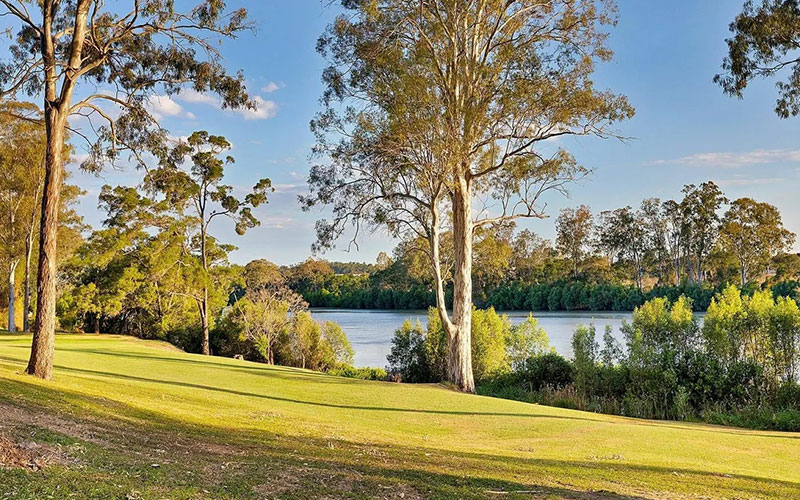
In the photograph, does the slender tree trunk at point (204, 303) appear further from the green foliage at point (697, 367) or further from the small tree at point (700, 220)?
the small tree at point (700, 220)

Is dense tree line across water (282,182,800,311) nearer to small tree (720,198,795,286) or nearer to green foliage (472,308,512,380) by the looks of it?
small tree (720,198,795,286)

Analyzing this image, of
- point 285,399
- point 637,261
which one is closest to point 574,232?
point 637,261

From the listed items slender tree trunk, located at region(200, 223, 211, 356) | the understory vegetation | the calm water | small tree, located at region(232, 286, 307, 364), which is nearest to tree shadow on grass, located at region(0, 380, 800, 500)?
the understory vegetation

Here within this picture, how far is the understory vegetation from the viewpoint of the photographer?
50.6 ft

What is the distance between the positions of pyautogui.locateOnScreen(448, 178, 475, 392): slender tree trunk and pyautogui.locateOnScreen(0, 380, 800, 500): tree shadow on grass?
10.1m

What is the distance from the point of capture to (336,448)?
677 centimetres

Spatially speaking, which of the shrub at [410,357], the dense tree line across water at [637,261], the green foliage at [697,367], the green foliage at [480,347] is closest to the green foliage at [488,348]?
the green foliage at [480,347]

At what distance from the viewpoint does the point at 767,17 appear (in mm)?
10484

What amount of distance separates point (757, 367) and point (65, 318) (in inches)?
1190

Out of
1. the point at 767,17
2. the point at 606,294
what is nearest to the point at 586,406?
the point at 767,17

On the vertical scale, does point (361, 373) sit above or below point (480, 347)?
below

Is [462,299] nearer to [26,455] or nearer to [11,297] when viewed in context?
[26,455]

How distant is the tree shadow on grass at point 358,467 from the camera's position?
4934 mm

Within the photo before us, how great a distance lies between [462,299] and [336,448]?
36.3 ft
